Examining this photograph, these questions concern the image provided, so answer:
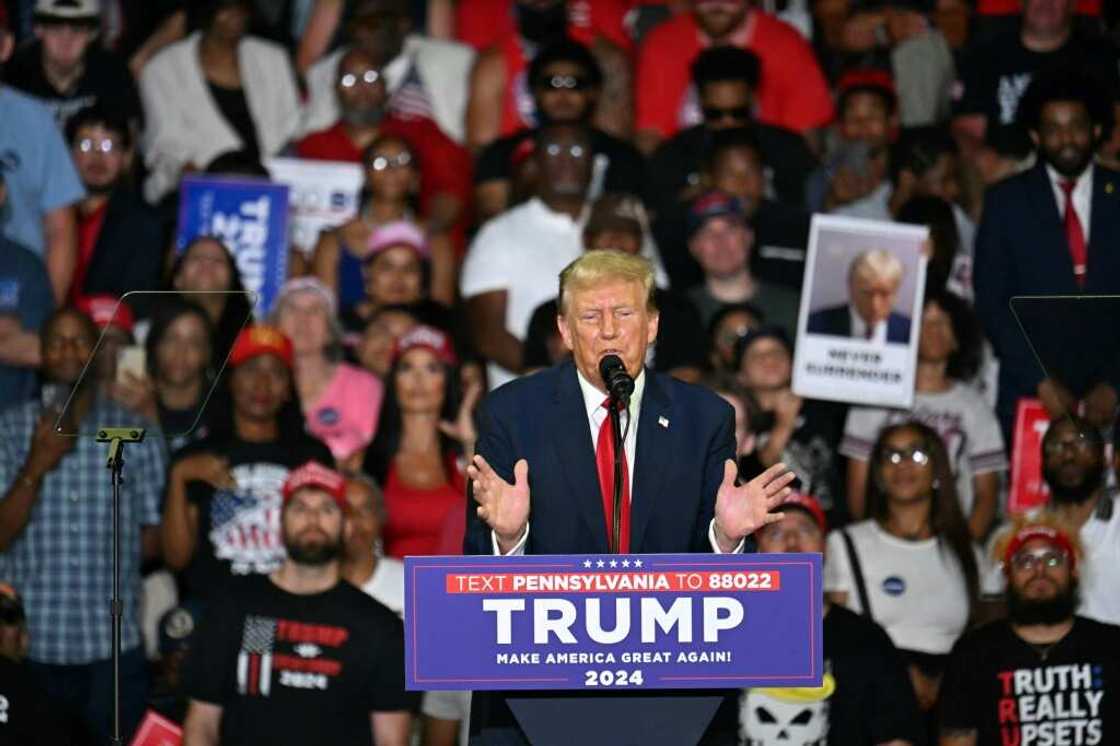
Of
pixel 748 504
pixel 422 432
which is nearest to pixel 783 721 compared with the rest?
pixel 422 432

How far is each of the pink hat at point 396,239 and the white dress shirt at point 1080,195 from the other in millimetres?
2646

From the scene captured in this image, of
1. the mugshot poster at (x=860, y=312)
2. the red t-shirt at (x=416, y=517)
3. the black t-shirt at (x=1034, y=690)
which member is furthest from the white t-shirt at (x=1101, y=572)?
the red t-shirt at (x=416, y=517)

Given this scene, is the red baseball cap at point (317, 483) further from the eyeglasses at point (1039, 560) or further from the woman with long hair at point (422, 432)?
the eyeglasses at point (1039, 560)

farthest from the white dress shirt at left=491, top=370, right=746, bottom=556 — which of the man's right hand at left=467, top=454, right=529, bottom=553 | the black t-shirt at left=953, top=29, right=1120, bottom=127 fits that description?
the black t-shirt at left=953, top=29, right=1120, bottom=127

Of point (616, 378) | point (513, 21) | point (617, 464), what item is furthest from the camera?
point (513, 21)

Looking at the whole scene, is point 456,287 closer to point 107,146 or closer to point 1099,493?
point 107,146

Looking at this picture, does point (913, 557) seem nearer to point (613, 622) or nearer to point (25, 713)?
point (25, 713)

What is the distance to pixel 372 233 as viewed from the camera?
31.2ft

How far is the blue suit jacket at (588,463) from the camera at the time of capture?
4.82 meters

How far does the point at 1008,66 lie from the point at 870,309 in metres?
1.96

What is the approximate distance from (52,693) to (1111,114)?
481cm

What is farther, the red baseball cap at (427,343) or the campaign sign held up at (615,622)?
the red baseball cap at (427,343)

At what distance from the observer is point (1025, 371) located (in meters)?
8.45

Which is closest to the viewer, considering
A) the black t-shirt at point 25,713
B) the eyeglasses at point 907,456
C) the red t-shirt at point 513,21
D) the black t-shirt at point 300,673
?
the black t-shirt at point 25,713
